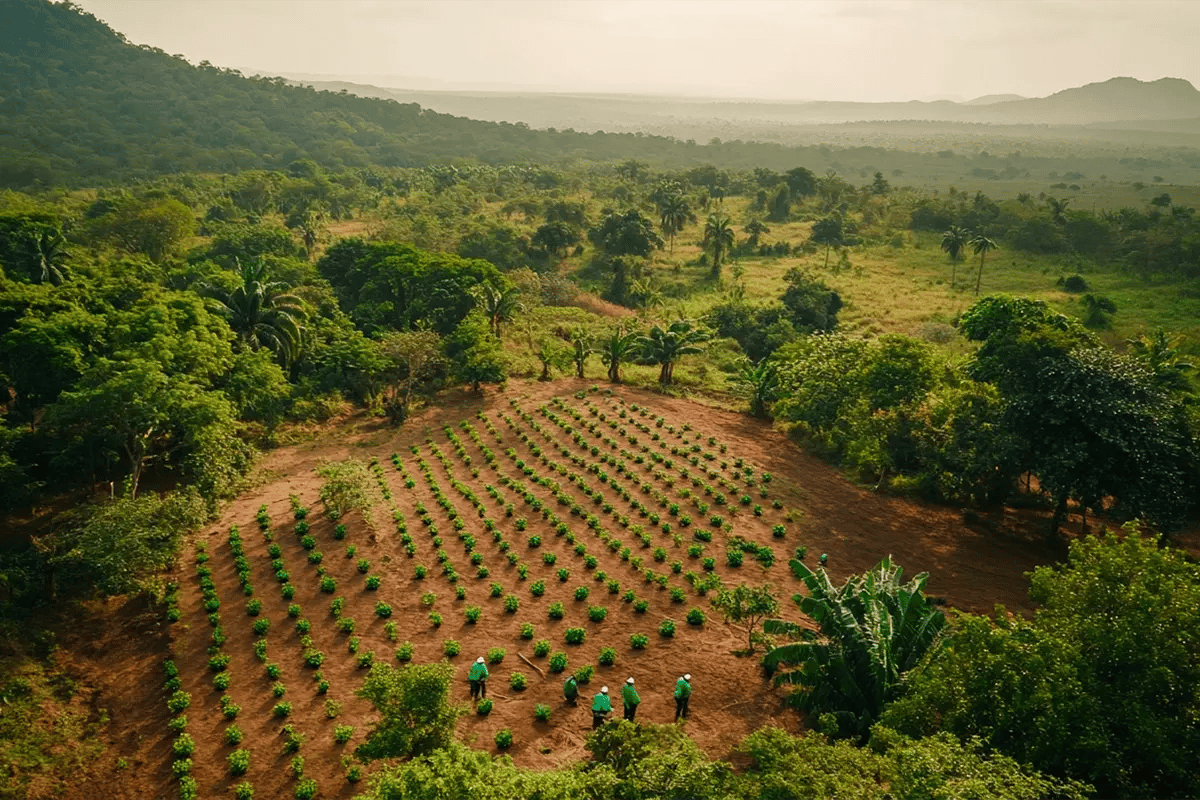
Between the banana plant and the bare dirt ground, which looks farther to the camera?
the bare dirt ground

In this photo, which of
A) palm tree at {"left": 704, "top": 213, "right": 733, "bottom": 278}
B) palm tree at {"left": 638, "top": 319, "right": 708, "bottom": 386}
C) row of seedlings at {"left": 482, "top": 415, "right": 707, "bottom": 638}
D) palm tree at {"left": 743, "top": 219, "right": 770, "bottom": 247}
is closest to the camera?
row of seedlings at {"left": 482, "top": 415, "right": 707, "bottom": 638}

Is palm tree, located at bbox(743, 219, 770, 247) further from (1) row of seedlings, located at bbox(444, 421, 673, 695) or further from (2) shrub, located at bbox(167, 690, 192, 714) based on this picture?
(2) shrub, located at bbox(167, 690, 192, 714)

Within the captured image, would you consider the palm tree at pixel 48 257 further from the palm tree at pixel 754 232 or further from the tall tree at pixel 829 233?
the tall tree at pixel 829 233

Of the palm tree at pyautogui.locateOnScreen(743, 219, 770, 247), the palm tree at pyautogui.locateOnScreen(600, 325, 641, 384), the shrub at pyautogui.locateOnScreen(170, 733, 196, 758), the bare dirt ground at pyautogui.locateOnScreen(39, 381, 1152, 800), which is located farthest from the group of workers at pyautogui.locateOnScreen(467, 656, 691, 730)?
the palm tree at pyautogui.locateOnScreen(743, 219, 770, 247)

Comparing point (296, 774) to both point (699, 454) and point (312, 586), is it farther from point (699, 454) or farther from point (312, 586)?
point (699, 454)

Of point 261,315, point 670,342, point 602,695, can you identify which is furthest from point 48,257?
point 602,695
